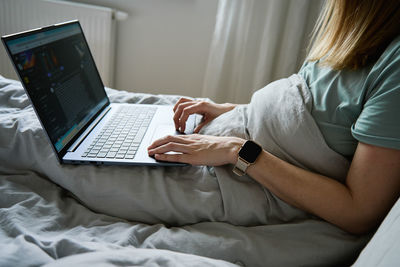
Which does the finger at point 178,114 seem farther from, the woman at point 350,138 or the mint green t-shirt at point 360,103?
the mint green t-shirt at point 360,103

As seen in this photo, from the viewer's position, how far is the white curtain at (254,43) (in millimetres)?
1794

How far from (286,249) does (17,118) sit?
0.70m

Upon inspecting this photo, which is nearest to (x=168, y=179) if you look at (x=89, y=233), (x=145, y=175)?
(x=145, y=175)

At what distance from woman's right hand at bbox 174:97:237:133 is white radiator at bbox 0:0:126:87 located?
1049 millimetres

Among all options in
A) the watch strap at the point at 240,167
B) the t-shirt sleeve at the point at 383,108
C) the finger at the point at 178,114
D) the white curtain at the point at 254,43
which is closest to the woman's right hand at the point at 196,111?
the finger at the point at 178,114

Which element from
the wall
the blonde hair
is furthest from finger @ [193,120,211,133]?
the wall

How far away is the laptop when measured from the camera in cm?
70

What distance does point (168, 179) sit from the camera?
73cm

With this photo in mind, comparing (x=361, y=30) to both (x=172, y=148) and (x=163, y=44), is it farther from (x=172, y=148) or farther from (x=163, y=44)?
(x=163, y=44)

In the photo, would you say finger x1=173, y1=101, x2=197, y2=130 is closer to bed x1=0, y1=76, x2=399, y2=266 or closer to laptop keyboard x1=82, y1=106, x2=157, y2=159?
laptop keyboard x1=82, y1=106, x2=157, y2=159

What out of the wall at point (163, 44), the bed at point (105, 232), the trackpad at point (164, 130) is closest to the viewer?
the bed at point (105, 232)

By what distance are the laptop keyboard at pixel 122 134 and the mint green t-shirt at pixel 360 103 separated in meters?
0.45

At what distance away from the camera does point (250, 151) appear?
2.34 feet

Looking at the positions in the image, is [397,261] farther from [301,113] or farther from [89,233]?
[89,233]
